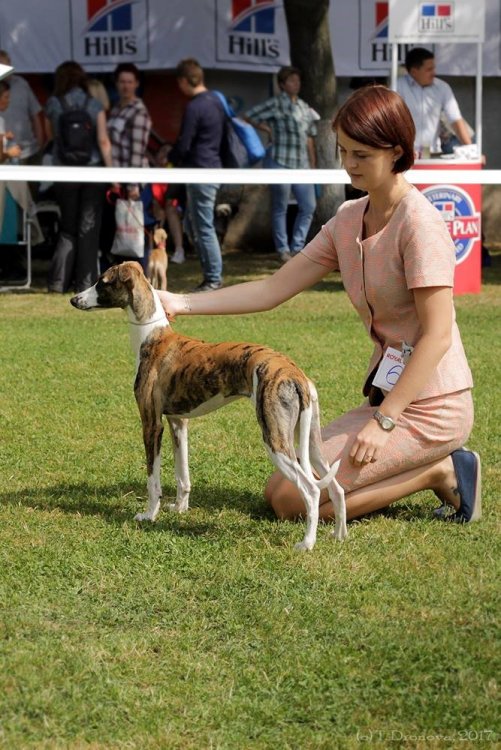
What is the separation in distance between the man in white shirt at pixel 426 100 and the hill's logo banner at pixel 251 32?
12.5 ft

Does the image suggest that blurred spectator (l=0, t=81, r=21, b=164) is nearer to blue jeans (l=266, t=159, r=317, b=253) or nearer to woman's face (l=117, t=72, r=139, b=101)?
woman's face (l=117, t=72, r=139, b=101)

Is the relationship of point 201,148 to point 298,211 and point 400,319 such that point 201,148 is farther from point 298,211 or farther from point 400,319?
point 400,319

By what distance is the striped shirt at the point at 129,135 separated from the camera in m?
13.2

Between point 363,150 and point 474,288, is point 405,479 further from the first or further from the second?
point 474,288

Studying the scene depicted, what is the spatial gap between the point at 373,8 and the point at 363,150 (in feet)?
40.1

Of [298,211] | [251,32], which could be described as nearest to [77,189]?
[298,211]

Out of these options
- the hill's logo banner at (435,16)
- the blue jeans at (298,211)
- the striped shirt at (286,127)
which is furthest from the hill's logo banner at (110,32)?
the hill's logo banner at (435,16)

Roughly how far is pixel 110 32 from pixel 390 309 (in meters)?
12.1

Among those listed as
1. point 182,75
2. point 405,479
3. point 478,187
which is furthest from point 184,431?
point 182,75

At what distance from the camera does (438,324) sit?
15.5 feet

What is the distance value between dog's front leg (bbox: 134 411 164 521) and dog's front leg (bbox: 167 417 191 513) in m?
0.16

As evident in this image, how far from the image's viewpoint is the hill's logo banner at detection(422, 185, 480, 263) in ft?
39.4

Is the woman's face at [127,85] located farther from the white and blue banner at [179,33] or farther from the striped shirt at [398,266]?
the striped shirt at [398,266]

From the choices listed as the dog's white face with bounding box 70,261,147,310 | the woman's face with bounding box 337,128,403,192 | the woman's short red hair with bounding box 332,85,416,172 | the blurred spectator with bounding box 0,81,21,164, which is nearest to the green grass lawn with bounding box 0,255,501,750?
the dog's white face with bounding box 70,261,147,310
